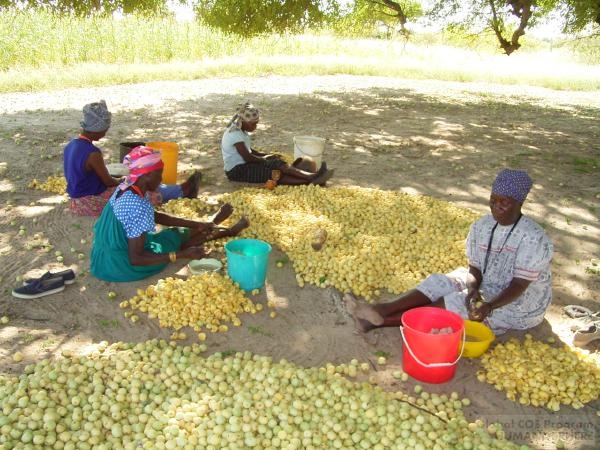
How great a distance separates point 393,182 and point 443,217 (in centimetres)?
149

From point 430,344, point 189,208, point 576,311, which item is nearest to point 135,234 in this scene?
point 189,208

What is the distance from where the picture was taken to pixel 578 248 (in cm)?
537

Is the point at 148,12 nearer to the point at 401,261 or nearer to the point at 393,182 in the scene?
the point at 393,182

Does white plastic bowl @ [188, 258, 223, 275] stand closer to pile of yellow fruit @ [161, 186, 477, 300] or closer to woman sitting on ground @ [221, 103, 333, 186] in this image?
pile of yellow fruit @ [161, 186, 477, 300]

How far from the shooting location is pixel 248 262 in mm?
4262

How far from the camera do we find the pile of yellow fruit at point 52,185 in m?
6.47

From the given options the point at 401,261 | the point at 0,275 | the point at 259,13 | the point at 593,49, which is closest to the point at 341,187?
the point at 401,261

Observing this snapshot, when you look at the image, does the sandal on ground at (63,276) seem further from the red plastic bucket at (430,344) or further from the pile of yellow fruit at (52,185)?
the red plastic bucket at (430,344)

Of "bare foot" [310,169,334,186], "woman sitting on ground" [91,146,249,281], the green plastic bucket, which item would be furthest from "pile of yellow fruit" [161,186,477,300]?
"woman sitting on ground" [91,146,249,281]

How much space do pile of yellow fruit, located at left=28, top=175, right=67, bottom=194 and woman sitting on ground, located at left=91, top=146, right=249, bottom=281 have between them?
8.20 feet

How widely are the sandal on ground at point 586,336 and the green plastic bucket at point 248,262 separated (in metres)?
2.46

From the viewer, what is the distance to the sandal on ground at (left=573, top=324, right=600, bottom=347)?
3756 mm

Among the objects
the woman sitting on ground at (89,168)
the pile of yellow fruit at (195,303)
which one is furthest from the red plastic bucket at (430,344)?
the woman sitting on ground at (89,168)

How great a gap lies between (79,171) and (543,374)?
15.1 ft
